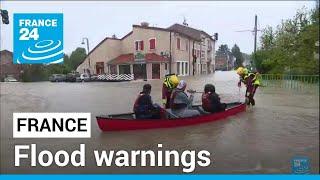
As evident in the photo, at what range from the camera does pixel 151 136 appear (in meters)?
2.53

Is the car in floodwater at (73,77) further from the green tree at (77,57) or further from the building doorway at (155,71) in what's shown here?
the building doorway at (155,71)

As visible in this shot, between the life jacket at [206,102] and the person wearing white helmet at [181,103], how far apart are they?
3.5 inches

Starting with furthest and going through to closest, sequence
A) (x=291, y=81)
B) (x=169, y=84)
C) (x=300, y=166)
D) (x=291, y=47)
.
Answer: (x=291, y=81) < (x=291, y=47) < (x=169, y=84) < (x=300, y=166)

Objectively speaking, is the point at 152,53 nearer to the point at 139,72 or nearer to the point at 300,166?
the point at 139,72

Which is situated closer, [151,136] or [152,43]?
[152,43]

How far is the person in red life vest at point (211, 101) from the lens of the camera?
2510mm

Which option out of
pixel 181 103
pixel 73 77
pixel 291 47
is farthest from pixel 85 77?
pixel 291 47

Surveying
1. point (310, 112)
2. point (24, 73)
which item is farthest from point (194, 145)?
point (310, 112)

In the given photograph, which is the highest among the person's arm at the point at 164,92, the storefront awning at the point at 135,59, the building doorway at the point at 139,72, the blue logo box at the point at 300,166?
the storefront awning at the point at 135,59

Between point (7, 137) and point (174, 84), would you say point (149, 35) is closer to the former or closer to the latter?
point (174, 84)

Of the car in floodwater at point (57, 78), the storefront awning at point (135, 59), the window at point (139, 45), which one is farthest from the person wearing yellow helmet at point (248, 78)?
the car in floodwater at point (57, 78)

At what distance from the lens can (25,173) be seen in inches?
67.4

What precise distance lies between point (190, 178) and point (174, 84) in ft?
2.62

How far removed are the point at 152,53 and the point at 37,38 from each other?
614mm
